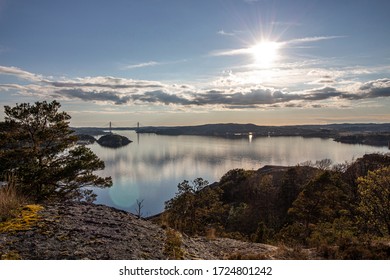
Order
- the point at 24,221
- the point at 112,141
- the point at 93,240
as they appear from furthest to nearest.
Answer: the point at 112,141, the point at 24,221, the point at 93,240

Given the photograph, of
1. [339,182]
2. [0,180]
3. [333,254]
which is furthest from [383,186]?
[339,182]

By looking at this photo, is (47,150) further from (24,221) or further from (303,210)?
(303,210)

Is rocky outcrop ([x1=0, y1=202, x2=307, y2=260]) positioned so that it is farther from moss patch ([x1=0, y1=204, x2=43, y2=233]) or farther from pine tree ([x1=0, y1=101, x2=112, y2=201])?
pine tree ([x1=0, y1=101, x2=112, y2=201])

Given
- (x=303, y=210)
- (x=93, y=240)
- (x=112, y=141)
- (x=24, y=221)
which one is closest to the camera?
(x=93, y=240)

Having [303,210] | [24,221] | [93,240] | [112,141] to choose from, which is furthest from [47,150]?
[112,141]

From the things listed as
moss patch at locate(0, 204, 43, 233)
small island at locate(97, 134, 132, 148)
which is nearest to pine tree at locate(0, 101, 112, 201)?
moss patch at locate(0, 204, 43, 233)

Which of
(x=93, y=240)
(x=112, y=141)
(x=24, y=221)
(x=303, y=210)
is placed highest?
(x=24, y=221)

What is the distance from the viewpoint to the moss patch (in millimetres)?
4166

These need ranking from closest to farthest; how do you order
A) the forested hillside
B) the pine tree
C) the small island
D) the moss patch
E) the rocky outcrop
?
1. the rocky outcrop
2. the moss patch
3. the forested hillside
4. the pine tree
5. the small island

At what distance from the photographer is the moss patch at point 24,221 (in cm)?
417

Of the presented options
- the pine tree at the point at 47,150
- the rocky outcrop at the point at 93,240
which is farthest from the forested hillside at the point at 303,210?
the pine tree at the point at 47,150

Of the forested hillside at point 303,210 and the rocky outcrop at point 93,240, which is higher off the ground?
the rocky outcrop at point 93,240

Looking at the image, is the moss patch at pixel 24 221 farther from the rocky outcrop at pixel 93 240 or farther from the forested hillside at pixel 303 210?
the forested hillside at pixel 303 210

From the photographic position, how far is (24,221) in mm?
4449
